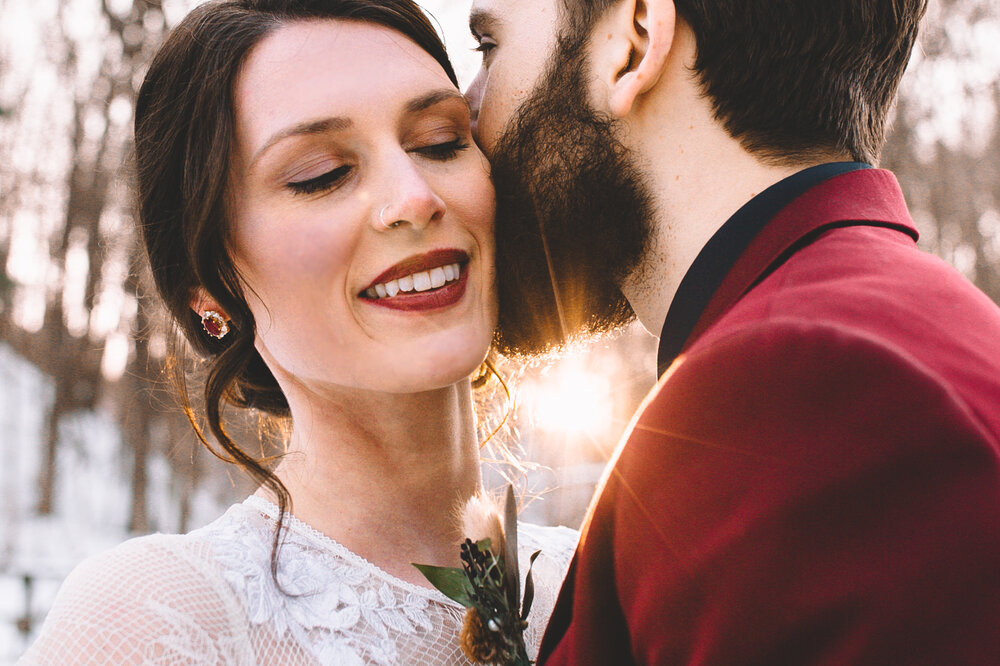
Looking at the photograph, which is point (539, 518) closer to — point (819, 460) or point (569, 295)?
point (569, 295)

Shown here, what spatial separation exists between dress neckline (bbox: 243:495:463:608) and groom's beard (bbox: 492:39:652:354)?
29.8 inches

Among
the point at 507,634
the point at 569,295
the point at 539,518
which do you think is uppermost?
the point at 569,295

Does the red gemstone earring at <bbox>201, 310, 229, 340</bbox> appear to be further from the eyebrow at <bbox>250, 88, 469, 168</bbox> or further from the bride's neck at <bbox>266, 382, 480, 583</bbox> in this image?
the eyebrow at <bbox>250, 88, 469, 168</bbox>

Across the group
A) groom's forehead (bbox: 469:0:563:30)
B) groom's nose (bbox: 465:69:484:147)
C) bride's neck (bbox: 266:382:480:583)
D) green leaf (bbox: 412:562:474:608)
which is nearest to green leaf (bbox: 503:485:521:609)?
green leaf (bbox: 412:562:474:608)

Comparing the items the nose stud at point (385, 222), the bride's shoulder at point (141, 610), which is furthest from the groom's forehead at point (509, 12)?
the bride's shoulder at point (141, 610)

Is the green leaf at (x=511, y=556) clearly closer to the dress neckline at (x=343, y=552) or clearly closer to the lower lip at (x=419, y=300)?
the dress neckline at (x=343, y=552)

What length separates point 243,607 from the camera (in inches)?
71.9

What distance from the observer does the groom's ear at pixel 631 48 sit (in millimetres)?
1863

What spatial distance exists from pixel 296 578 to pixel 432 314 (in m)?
0.71

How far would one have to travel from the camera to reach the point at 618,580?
3.56ft

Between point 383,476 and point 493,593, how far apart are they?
2.10 ft

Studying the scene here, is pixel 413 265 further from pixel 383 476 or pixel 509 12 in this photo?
pixel 509 12

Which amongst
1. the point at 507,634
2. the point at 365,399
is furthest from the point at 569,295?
the point at 507,634

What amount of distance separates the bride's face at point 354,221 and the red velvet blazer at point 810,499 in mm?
933
